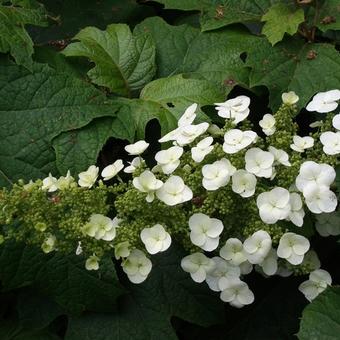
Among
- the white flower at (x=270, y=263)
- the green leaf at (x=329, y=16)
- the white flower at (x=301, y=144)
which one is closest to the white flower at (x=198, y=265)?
the white flower at (x=270, y=263)

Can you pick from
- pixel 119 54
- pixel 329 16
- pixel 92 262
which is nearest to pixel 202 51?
pixel 119 54

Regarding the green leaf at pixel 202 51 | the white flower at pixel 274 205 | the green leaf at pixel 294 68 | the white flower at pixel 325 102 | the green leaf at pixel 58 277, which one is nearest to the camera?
the white flower at pixel 274 205

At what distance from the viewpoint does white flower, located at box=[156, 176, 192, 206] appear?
1.54m

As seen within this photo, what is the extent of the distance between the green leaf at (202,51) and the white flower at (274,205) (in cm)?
57

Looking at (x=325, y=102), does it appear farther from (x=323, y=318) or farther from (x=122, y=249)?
(x=122, y=249)

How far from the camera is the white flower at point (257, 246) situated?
1.53m

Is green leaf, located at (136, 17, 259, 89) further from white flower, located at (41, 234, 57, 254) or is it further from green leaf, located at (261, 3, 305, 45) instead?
white flower, located at (41, 234, 57, 254)

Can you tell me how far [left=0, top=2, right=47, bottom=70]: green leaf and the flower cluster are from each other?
52 centimetres

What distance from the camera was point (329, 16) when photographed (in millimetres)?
2104

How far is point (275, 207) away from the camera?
5.05 feet

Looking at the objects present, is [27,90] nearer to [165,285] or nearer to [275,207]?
[165,285]

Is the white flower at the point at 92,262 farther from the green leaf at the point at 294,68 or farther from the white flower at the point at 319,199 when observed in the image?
the green leaf at the point at 294,68

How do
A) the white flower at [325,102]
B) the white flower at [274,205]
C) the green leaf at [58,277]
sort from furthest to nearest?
1. the green leaf at [58,277]
2. the white flower at [325,102]
3. the white flower at [274,205]

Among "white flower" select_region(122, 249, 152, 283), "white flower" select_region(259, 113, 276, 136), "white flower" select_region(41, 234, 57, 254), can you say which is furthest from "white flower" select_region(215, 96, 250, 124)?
"white flower" select_region(41, 234, 57, 254)
